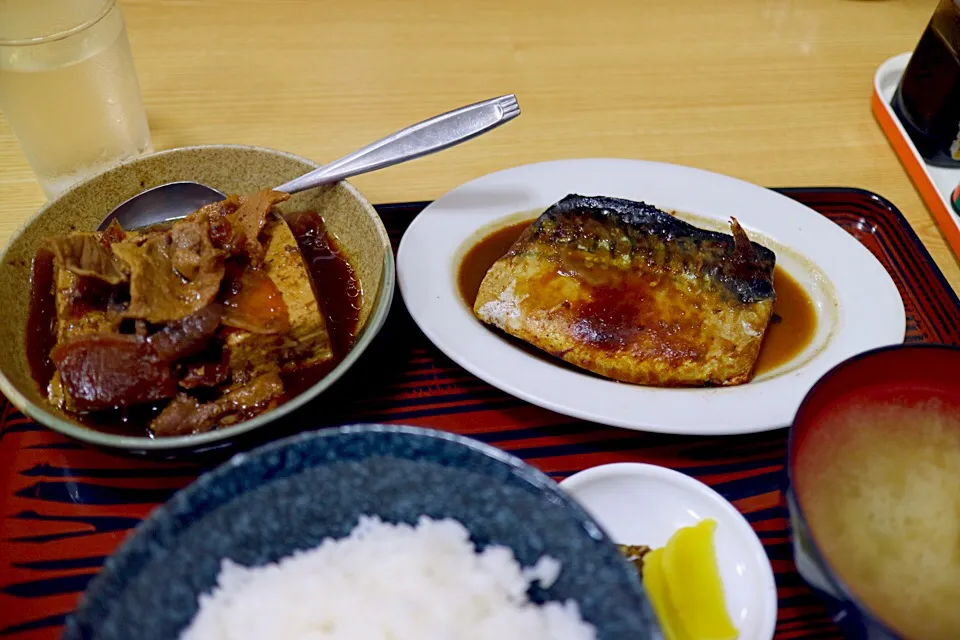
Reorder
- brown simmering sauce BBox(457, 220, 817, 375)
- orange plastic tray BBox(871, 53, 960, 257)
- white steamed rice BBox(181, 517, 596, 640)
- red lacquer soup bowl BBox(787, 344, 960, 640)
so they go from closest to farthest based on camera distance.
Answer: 1. white steamed rice BBox(181, 517, 596, 640)
2. red lacquer soup bowl BBox(787, 344, 960, 640)
3. brown simmering sauce BBox(457, 220, 817, 375)
4. orange plastic tray BBox(871, 53, 960, 257)

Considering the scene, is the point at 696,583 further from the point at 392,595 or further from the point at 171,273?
the point at 171,273

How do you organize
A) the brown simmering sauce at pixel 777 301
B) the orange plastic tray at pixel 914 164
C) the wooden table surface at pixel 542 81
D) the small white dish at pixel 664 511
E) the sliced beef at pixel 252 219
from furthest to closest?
the wooden table surface at pixel 542 81 → the orange plastic tray at pixel 914 164 → the brown simmering sauce at pixel 777 301 → the sliced beef at pixel 252 219 → the small white dish at pixel 664 511

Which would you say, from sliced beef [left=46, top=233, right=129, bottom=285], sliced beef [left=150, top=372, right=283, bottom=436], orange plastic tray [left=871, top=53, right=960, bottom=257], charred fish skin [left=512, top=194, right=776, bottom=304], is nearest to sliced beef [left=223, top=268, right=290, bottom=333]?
sliced beef [left=150, top=372, right=283, bottom=436]

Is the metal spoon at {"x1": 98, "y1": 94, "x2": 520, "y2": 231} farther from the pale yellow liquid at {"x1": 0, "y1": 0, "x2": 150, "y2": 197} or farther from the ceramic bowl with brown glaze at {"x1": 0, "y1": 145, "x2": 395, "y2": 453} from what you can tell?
the pale yellow liquid at {"x1": 0, "y1": 0, "x2": 150, "y2": 197}

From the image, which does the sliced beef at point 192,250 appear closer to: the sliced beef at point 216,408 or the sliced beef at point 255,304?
the sliced beef at point 255,304

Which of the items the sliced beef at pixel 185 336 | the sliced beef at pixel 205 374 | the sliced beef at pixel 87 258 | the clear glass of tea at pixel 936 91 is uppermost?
the clear glass of tea at pixel 936 91

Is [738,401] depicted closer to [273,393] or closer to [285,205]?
[273,393]

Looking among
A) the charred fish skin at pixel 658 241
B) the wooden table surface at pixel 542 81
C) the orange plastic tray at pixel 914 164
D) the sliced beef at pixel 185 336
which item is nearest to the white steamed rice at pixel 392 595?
the sliced beef at pixel 185 336
